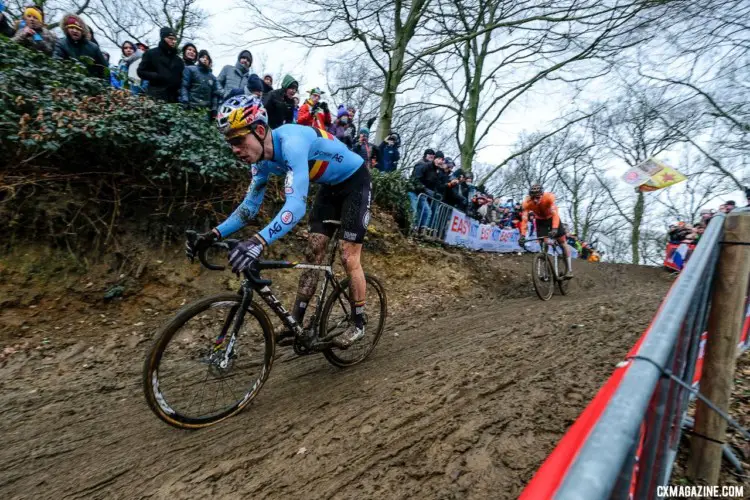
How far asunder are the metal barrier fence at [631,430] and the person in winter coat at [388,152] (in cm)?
945

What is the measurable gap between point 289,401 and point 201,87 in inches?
230

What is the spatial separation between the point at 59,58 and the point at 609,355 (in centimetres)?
791

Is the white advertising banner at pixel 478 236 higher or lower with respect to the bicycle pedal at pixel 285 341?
higher

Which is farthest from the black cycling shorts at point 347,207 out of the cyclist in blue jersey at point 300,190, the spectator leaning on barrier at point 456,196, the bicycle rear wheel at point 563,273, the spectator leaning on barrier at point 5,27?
the spectator leaning on barrier at point 456,196

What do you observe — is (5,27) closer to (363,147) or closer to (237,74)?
(237,74)

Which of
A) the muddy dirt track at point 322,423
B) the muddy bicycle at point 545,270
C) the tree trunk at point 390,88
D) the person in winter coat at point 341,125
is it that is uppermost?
the tree trunk at point 390,88

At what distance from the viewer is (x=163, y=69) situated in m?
6.23

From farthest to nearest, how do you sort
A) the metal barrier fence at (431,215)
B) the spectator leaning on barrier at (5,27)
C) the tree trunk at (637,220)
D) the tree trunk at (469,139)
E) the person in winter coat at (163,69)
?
1. the tree trunk at (637,220)
2. the tree trunk at (469,139)
3. the metal barrier fence at (431,215)
4. the person in winter coat at (163,69)
5. the spectator leaning on barrier at (5,27)

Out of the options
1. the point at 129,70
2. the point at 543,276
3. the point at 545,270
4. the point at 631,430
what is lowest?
the point at 631,430

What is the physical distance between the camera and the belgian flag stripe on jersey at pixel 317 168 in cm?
338

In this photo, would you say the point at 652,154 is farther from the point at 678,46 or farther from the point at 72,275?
the point at 72,275

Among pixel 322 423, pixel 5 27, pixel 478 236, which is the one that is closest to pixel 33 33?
pixel 5 27

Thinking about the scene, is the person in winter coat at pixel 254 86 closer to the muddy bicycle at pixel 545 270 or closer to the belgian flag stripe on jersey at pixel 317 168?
the belgian flag stripe on jersey at pixel 317 168

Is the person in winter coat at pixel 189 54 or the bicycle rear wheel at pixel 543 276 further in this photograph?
the bicycle rear wheel at pixel 543 276
